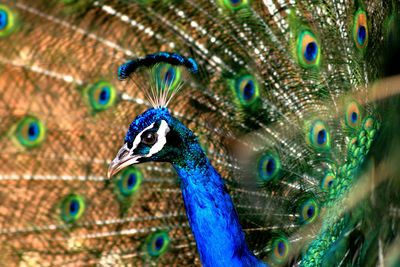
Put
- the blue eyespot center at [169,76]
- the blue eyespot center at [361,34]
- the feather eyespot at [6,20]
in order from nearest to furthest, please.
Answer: the blue eyespot center at [169,76] → the feather eyespot at [6,20] → the blue eyespot center at [361,34]

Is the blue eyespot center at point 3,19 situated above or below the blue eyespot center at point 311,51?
above

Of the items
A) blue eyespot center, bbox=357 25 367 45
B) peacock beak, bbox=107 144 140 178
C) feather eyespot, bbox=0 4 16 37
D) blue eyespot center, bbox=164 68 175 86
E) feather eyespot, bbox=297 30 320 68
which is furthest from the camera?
blue eyespot center, bbox=357 25 367 45

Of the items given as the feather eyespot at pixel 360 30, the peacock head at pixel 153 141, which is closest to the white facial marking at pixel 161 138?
the peacock head at pixel 153 141

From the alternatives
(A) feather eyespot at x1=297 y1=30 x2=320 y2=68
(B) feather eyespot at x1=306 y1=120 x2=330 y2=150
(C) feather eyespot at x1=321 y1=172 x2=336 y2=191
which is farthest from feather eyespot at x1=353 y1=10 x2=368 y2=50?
(C) feather eyespot at x1=321 y1=172 x2=336 y2=191

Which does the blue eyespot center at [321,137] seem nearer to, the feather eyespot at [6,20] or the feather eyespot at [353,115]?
the feather eyespot at [353,115]

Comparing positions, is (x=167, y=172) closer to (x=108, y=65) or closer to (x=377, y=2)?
(x=108, y=65)

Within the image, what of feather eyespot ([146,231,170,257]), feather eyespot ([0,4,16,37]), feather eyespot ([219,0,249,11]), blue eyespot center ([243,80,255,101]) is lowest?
feather eyespot ([146,231,170,257])

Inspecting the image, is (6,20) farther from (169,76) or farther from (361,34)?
(361,34)

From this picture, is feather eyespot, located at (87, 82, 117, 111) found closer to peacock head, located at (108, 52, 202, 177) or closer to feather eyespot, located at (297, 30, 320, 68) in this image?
peacock head, located at (108, 52, 202, 177)
